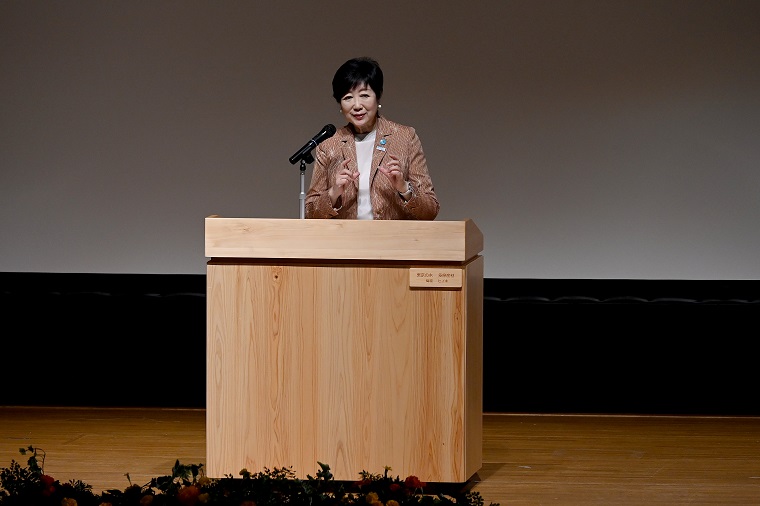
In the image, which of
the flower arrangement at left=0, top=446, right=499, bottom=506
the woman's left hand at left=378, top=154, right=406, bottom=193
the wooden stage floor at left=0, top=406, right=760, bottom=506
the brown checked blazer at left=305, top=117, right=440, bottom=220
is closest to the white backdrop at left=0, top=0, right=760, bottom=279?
the wooden stage floor at left=0, top=406, right=760, bottom=506

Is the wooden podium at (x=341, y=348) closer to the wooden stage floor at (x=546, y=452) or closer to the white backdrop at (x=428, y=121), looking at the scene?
the wooden stage floor at (x=546, y=452)

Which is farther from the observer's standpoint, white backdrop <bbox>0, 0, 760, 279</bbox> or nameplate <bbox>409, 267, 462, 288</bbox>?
white backdrop <bbox>0, 0, 760, 279</bbox>

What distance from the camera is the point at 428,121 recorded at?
19.7 ft

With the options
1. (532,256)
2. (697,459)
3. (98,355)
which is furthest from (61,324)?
(697,459)

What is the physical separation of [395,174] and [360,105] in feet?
1.10

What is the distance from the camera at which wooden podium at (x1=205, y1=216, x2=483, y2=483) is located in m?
3.83

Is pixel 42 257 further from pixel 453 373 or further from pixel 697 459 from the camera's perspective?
pixel 697 459

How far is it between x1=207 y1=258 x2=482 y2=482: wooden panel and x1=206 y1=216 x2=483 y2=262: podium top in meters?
0.06

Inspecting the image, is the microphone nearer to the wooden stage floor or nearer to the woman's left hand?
the woman's left hand

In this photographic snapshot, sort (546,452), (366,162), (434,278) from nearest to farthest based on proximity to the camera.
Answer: (434,278), (366,162), (546,452)

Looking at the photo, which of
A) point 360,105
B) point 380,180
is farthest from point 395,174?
point 360,105

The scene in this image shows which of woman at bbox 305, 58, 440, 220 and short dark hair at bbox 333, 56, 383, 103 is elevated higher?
short dark hair at bbox 333, 56, 383, 103

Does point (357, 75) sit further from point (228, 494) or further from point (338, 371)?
point (228, 494)

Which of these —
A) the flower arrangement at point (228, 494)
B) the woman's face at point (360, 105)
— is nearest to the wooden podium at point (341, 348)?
the woman's face at point (360, 105)
